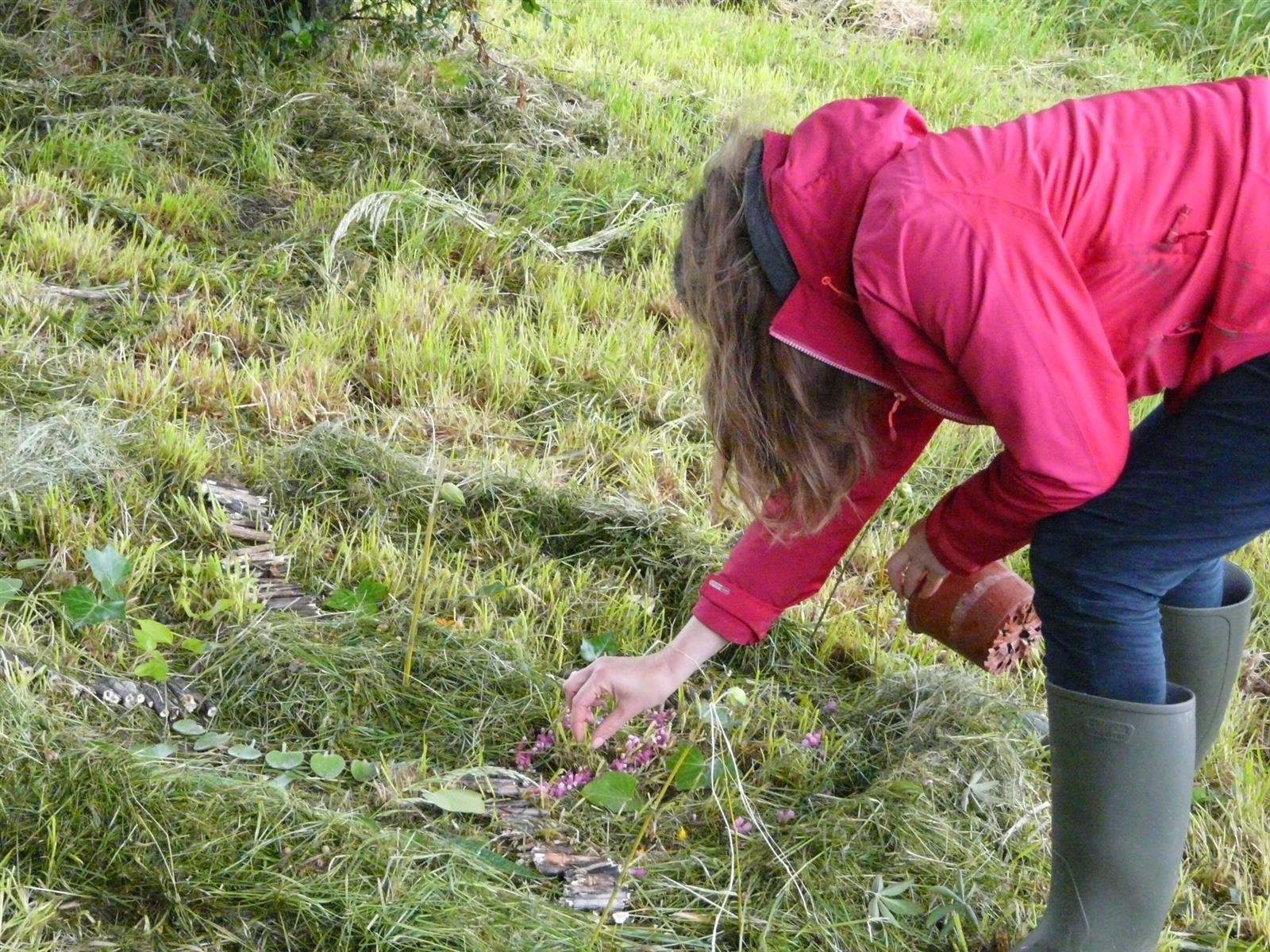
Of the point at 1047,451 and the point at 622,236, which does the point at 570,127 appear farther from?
the point at 1047,451

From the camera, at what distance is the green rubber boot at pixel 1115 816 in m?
1.82

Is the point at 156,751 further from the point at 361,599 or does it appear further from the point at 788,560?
the point at 788,560

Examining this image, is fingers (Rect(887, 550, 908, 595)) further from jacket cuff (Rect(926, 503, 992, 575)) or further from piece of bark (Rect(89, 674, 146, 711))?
piece of bark (Rect(89, 674, 146, 711))

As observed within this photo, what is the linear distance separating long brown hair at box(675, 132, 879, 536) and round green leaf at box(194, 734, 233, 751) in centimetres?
96

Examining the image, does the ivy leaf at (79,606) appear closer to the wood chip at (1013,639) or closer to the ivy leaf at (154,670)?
the ivy leaf at (154,670)

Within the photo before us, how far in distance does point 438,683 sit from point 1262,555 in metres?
2.03

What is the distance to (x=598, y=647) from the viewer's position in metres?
2.46

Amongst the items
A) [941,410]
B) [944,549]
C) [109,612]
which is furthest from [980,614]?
[109,612]

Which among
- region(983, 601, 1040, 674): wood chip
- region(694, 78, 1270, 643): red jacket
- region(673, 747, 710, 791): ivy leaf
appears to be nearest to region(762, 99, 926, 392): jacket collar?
region(694, 78, 1270, 643): red jacket

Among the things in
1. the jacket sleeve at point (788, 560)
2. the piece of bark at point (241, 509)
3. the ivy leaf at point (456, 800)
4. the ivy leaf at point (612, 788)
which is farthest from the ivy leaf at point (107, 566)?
the jacket sleeve at point (788, 560)

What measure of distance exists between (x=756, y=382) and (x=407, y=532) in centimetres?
112

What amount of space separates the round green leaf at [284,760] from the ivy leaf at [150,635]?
0.30 meters

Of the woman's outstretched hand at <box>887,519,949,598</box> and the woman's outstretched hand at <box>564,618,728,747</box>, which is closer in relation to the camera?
the woman's outstretched hand at <box>887,519,949,598</box>

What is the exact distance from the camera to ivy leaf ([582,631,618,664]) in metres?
2.44
